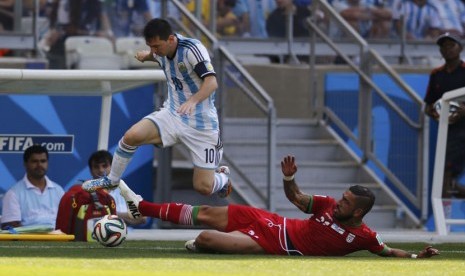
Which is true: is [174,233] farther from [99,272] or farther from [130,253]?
[99,272]

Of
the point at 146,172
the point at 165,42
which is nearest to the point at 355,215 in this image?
the point at 165,42

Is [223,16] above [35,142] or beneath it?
above

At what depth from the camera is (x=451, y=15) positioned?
19719 mm

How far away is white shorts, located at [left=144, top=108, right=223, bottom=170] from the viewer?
12.1 metres

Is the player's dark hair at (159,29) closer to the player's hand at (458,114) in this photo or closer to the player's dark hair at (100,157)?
the player's dark hair at (100,157)

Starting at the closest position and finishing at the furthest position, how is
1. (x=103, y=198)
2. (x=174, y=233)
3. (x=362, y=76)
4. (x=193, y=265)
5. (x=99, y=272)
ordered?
(x=99, y=272) → (x=193, y=265) → (x=103, y=198) → (x=174, y=233) → (x=362, y=76)

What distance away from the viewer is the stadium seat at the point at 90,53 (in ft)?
55.9

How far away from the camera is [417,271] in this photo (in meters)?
9.71

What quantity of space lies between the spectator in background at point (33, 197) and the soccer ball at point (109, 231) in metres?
2.46

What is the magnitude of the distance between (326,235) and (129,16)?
7.24 meters

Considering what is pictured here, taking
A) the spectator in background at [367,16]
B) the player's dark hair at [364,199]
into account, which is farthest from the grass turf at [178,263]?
the spectator in background at [367,16]

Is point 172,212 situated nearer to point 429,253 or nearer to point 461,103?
point 429,253

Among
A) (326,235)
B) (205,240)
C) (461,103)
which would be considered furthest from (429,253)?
(461,103)

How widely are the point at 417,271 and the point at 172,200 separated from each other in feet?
22.9
